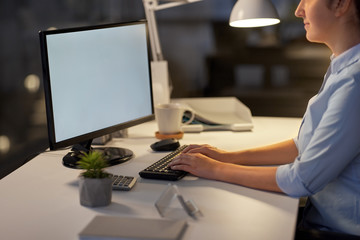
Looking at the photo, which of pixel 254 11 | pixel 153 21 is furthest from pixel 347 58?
pixel 153 21

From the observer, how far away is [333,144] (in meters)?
1.08

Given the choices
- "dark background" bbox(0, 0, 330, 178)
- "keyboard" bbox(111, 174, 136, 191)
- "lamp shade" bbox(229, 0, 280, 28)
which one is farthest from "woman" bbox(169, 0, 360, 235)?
"dark background" bbox(0, 0, 330, 178)

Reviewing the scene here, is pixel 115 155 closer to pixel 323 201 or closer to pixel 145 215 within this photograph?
pixel 145 215

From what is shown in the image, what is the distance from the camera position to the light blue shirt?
1.09m

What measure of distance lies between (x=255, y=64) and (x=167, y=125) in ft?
2.63

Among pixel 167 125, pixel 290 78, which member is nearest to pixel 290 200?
pixel 167 125

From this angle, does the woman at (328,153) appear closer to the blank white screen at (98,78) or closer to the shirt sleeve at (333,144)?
the shirt sleeve at (333,144)

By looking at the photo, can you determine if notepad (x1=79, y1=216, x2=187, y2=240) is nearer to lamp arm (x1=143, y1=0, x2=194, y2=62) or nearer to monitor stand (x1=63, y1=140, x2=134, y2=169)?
monitor stand (x1=63, y1=140, x2=134, y2=169)

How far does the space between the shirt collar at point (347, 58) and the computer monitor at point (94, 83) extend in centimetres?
68

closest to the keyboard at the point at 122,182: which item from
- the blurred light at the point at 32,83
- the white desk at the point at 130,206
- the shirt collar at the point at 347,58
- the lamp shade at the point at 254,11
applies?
the white desk at the point at 130,206

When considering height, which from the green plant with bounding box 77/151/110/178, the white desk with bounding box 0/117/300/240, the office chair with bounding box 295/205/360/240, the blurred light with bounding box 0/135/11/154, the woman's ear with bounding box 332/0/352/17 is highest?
the woman's ear with bounding box 332/0/352/17

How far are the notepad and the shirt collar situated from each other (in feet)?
1.88

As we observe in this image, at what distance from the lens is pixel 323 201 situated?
3.96 feet

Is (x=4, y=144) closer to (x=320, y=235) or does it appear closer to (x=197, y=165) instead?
→ (x=197, y=165)
